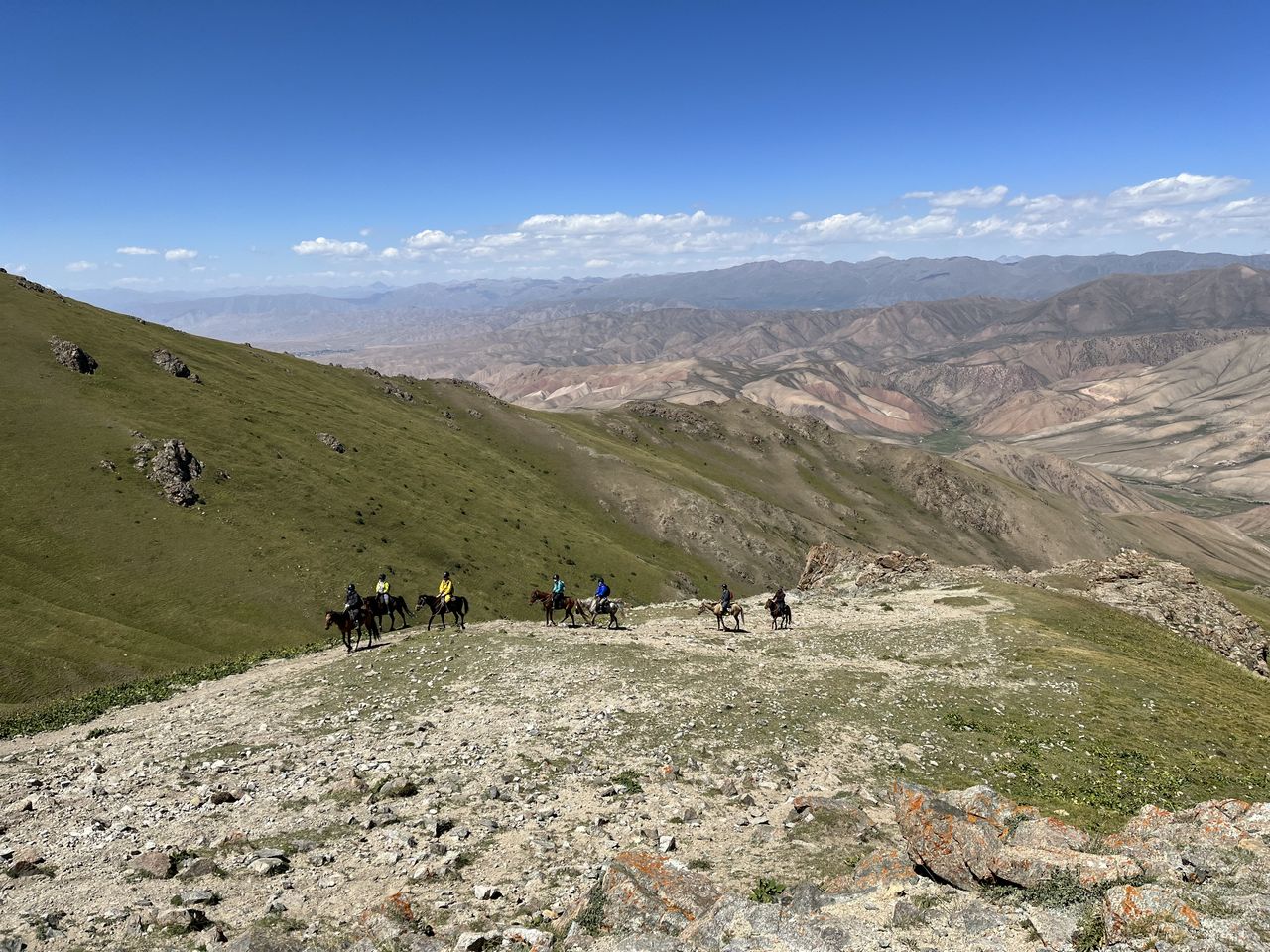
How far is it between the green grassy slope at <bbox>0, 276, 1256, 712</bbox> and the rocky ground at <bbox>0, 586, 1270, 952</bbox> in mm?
24234

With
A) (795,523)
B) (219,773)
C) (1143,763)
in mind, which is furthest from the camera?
(795,523)

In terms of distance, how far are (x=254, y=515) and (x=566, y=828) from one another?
210ft

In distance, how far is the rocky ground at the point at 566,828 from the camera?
12453mm

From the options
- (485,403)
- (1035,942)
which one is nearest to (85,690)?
(1035,942)

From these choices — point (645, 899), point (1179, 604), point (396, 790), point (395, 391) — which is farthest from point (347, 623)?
point (395, 391)

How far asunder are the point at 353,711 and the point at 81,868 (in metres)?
10.9

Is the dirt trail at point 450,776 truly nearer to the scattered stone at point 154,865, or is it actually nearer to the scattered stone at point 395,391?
the scattered stone at point 154,865

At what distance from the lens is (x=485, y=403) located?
161875 millimetres

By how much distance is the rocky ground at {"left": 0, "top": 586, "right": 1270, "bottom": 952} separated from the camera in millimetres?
12453

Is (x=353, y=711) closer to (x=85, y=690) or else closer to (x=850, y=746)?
(x=850, y=746)

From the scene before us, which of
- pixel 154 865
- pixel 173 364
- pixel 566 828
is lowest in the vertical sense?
pixel 566 828

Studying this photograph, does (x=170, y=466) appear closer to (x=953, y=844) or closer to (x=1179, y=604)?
(x=953, y=844)

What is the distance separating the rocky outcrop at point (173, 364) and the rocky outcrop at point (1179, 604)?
111 metres

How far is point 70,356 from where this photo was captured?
7800 centimetres
